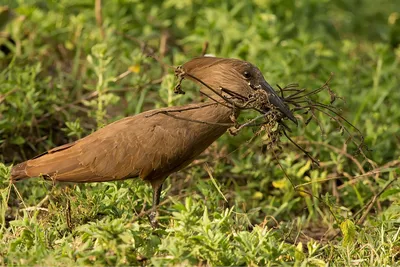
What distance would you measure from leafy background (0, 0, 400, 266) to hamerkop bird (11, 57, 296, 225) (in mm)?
186

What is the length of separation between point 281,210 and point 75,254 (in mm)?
2537

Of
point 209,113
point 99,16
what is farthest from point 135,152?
point 99,16

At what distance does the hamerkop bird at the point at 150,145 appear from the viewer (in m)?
5.77

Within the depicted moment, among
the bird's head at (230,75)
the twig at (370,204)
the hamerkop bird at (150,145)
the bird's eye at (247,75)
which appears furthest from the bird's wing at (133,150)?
the twig at (370,204)

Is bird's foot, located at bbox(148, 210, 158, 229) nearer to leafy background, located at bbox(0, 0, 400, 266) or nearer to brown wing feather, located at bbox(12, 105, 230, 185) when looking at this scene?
leafy background, located at bbox(0, 0, 400, 266)

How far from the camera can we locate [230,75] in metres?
6.02

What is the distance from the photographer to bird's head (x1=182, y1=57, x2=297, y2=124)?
5.96 m

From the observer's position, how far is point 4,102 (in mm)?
7031

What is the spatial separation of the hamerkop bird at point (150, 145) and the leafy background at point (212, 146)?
186mm

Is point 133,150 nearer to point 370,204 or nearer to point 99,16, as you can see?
point 370,204

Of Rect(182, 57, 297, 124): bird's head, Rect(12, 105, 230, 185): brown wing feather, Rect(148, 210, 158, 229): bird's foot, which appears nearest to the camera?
Rect(148, 210, 158, 229): bird's foot

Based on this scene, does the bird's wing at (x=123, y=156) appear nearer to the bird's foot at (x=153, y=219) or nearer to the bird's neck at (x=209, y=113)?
the bird's neck at (x=209, y=113)

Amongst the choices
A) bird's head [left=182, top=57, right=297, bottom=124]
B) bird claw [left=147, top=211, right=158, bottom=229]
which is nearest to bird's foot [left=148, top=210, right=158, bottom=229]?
bird claw [left=147, top=211, right=158, bottom=229]

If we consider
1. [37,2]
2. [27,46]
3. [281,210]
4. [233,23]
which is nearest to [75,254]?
[281,210]
